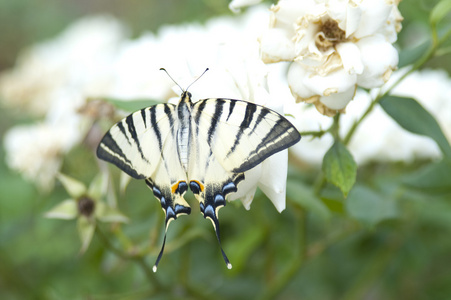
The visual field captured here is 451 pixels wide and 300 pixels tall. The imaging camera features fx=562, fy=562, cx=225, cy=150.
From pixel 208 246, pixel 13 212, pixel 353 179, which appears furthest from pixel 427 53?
pixel 13 212

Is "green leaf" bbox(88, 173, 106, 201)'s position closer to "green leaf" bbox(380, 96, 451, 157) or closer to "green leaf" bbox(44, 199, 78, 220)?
"green leaf" bbox(44, 199, 78, 220)

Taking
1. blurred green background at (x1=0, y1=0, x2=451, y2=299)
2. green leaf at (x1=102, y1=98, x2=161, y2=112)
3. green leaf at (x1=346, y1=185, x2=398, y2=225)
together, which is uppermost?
green leaf at (x1=102, y1=98, x2=161, y2=112)

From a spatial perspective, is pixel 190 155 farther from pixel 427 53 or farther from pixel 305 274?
pixel 305 274

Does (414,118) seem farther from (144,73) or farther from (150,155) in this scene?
(144,73)

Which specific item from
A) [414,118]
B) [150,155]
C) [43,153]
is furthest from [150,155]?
[43,153]

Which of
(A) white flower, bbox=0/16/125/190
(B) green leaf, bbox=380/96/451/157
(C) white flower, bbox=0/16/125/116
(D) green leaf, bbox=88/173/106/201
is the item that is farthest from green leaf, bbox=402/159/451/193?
(C) white flower, bbox=0/16/125/116

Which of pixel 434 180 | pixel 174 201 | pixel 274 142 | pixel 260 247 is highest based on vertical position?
pixel 274 142
